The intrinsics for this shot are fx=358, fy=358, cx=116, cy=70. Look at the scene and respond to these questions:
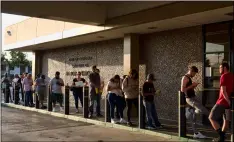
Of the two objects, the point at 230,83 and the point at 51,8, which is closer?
the point at 230,83

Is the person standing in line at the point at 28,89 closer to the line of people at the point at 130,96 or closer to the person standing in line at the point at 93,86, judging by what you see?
the person standing in line at the point at 93,86

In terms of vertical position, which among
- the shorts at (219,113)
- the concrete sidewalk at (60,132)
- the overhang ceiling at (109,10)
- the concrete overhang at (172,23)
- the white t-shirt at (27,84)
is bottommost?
the concrete sidewalk at (60,132)

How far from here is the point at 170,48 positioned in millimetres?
12281

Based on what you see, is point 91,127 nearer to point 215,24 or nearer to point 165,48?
point 165,48

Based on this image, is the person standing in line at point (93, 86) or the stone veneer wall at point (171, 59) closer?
the stone veneer wall at point (171, 59)

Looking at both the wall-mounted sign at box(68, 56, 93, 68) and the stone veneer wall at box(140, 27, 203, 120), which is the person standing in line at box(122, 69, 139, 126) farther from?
the wall-mounted sign at box(68, 56, 93, 68)

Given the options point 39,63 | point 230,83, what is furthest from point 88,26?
point 39,63

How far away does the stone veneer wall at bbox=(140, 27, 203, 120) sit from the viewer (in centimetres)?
1143

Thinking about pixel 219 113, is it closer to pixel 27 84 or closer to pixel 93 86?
pixel 93 86

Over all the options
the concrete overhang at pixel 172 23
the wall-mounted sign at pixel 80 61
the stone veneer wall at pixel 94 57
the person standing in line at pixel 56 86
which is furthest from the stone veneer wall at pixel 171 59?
the wall-mounted sign at pixel 80 61

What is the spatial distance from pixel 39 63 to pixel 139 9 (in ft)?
38.6

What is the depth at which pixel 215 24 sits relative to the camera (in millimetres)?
10789

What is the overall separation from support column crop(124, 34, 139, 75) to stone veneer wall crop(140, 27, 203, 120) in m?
0.31

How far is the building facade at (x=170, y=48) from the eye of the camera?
34.5ft
